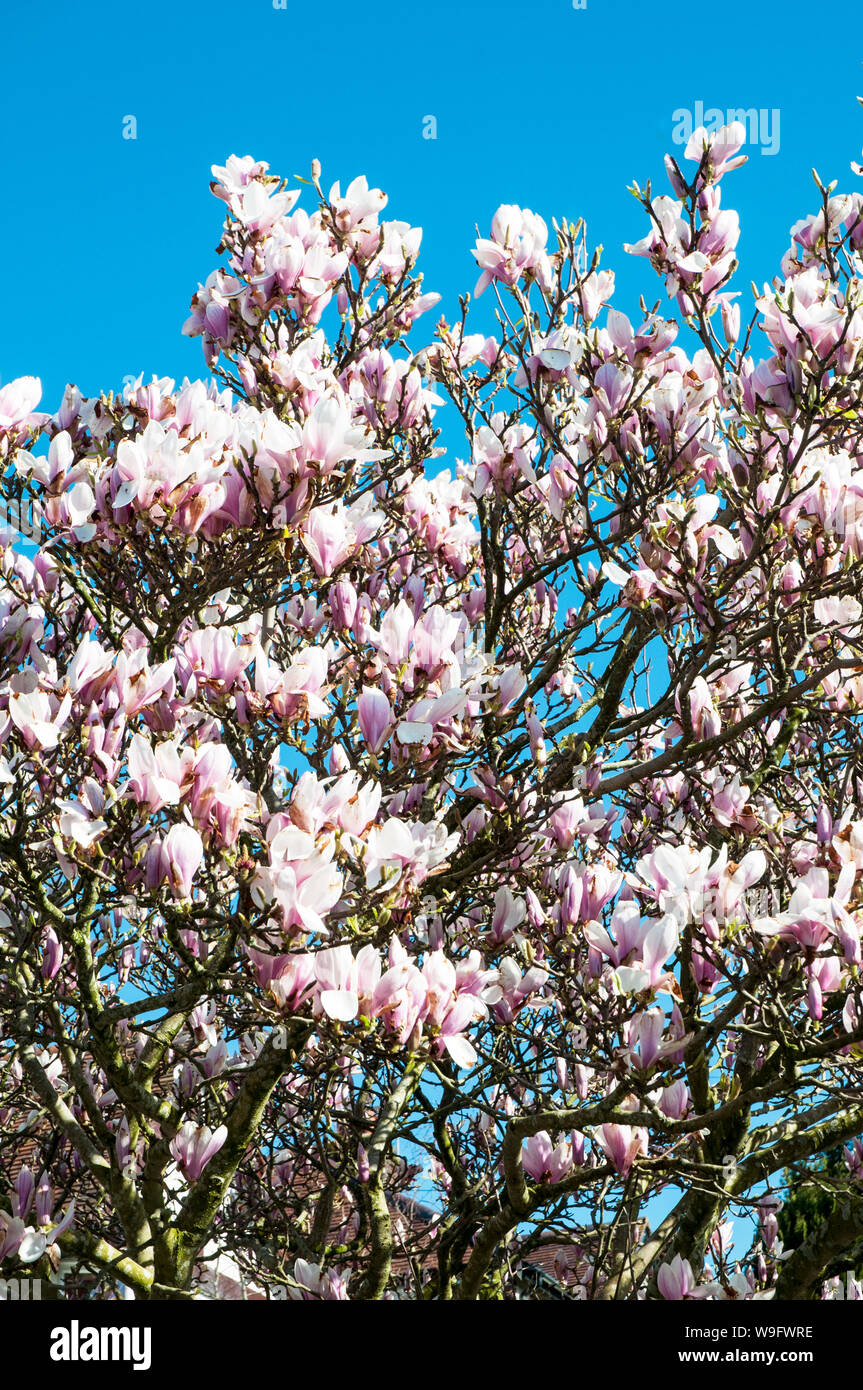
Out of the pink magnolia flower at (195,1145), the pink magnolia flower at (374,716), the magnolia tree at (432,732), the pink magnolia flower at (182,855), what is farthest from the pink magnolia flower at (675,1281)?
the pink magnolia flower at (182,855)

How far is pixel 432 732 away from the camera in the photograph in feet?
11.5

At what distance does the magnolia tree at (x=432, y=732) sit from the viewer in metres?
3.22

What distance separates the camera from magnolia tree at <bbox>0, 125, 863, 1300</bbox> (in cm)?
322

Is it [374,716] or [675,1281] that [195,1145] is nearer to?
[675,1281]

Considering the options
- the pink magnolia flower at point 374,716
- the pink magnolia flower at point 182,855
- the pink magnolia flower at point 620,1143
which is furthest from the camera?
the pink magnolia flower at point 620,1143

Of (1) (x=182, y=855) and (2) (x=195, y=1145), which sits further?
(2) (x=195, y=1145)

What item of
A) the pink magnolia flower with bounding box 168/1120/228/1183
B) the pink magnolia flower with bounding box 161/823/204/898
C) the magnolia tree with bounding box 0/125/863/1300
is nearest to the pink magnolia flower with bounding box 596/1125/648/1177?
the magnolia tree with bounding box 0/125/863/1300

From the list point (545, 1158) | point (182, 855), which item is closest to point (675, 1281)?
point (545, 1158)

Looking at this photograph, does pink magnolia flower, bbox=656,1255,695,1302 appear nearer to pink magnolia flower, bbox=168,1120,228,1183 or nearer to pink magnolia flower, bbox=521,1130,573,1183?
pink magnolia flower, bbox=521,1130,573,1183

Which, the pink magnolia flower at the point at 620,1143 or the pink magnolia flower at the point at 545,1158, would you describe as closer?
the pink magnolia flower at the point at 620,1143

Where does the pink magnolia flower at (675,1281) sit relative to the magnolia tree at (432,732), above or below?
below

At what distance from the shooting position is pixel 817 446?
13.5 ft

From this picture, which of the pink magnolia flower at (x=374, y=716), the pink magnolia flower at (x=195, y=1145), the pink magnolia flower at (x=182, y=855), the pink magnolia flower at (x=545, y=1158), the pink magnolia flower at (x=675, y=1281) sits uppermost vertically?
the pink magnolia flower at (x=374, y=716)

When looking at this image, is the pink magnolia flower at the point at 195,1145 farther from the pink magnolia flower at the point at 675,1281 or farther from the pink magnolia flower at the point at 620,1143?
the pink magnolia flower at the point at 675,1281
